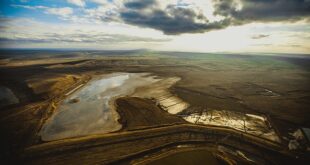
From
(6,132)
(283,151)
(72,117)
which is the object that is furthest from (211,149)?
(6,132)

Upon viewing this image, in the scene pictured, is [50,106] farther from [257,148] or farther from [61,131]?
[257,148]

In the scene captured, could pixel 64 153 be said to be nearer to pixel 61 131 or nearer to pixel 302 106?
pixel 61 131

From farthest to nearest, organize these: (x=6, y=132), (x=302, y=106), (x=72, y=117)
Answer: (x=302, y=106) → (x=72, y=117) → (x=6, y=132)

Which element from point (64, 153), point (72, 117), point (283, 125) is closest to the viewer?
point (64, 153)

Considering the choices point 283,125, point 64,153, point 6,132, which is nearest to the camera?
point 64,153

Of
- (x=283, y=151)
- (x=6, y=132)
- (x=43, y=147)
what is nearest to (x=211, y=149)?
(x=283, y=151)

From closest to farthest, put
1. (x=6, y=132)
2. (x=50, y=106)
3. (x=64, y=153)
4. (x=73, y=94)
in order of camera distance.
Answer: (x=64, y=153), (x=6, y=132), (x=50, y=106), (x=73, y=94)

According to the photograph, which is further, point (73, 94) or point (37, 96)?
point (73, 94)

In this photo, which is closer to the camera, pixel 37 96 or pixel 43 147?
pixel 43 147
